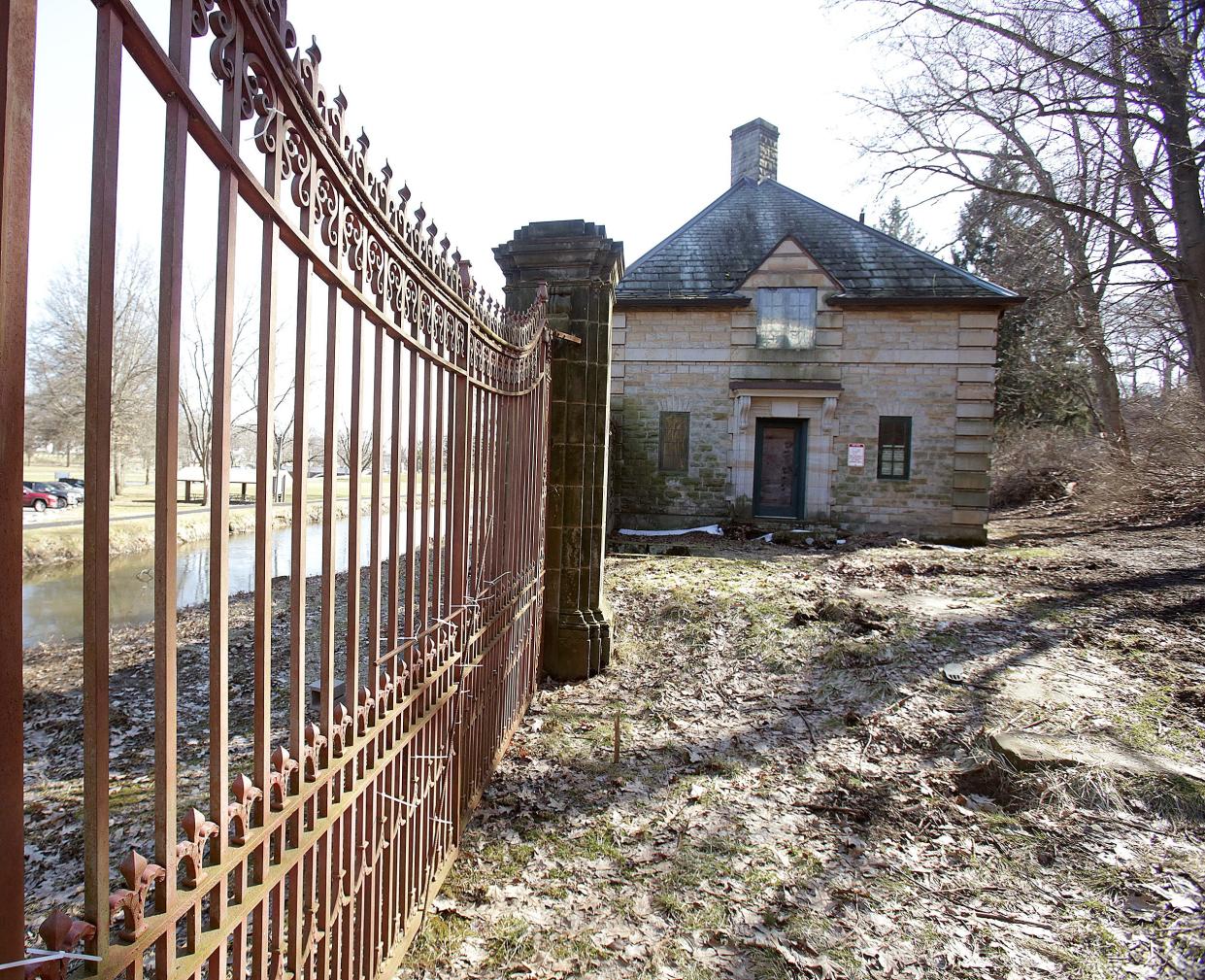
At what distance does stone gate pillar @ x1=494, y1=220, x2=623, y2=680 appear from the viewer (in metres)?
5.69

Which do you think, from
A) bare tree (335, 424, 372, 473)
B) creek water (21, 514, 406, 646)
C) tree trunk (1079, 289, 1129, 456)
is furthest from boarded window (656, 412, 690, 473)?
bare tree (335, 424, 372, 473)

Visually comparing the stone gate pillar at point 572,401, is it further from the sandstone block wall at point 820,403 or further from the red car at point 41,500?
the red car at point 41,500

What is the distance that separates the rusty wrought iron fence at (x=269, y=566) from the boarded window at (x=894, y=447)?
45.8 ft

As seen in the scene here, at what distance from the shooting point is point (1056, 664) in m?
5.79

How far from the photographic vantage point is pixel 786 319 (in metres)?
15.7

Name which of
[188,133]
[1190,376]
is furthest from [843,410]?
[188,133]

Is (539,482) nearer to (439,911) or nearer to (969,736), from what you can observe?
(439,911)

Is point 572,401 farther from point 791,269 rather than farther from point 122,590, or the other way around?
point 122,590

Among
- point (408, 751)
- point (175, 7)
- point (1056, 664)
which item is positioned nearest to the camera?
point (175, 7)

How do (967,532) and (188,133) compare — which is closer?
(188,133)

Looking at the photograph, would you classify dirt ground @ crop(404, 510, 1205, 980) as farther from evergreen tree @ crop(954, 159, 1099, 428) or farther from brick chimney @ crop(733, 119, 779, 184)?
brick chimney @ crop(733, 119, 779, 184)

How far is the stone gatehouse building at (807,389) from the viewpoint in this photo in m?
15.1

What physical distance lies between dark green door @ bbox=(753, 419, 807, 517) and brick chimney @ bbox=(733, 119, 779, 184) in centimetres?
798

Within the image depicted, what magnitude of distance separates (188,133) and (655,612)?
22.3 ft
